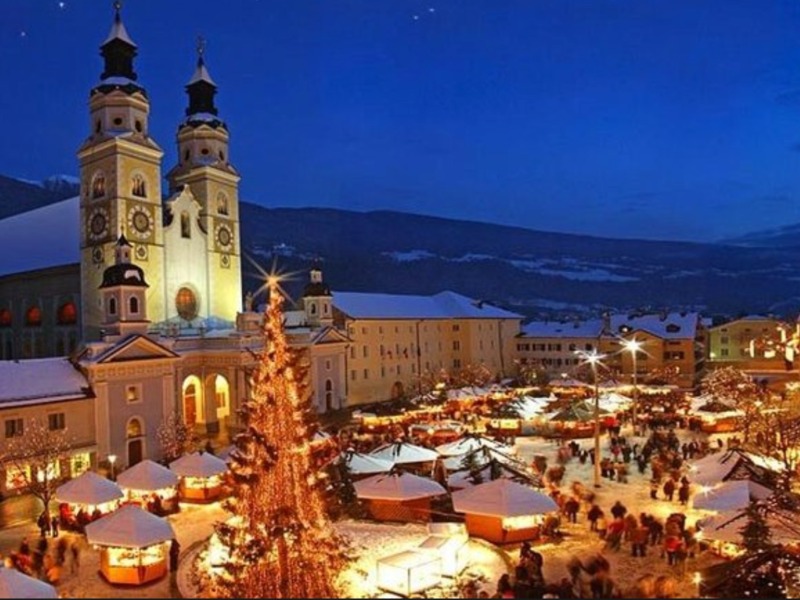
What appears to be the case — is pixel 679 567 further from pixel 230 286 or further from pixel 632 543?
pixel 230 286

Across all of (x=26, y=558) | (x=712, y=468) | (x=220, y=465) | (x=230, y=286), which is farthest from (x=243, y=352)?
(x=712, y=468)

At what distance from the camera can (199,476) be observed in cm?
2467

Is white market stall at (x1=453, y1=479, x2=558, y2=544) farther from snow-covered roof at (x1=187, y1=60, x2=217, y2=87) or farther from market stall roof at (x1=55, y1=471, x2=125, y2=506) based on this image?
snow-covered roof at (x1=187, y1=60, x2=217, y2=87)

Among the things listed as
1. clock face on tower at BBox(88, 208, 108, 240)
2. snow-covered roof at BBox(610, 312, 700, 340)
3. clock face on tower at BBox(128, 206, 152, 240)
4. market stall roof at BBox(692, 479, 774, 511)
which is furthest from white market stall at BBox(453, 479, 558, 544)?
snow-covered roof at BBox(610, 312, 700, 340)

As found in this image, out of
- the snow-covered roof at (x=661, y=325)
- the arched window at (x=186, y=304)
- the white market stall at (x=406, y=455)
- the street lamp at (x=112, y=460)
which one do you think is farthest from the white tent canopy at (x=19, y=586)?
the snow-covered roof at (x=661, y=325)

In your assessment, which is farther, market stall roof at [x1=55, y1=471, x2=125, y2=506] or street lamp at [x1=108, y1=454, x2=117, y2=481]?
street lamp at [x1=108, y1=454, x2=117, y2=481]

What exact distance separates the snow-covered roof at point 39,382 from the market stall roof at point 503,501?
63.7 feet

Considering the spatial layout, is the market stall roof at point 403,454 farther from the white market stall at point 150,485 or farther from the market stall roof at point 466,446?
the white market stall at point 150,485

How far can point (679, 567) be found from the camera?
16.9 m

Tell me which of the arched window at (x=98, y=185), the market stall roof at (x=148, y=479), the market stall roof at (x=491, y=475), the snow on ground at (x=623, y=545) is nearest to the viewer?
the snow on ground at (x=623, y=545)

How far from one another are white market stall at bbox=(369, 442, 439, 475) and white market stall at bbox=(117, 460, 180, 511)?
7.62 metres

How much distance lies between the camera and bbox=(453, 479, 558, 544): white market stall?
19047mm

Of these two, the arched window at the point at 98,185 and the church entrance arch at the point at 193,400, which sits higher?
the arched window at the point at 98,185

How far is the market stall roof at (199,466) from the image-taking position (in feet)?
81.1
